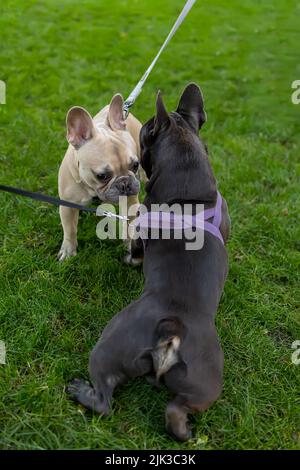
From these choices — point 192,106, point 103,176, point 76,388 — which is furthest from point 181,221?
point 76,388

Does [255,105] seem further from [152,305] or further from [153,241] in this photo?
[152,305]

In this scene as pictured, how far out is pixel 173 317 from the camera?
2.66 meters

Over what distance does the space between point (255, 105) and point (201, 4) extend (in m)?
4.02

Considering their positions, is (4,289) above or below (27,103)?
below

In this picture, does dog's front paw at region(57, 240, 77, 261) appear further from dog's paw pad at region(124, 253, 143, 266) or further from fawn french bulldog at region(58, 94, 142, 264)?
dog's paw pad at region(124, 253, 143, 266)

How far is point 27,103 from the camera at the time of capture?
600 cm

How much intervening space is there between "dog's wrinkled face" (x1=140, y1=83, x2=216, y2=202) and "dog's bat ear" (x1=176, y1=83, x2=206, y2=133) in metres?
0.11

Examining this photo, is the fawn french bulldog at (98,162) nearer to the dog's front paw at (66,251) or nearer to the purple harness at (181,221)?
the dog's front paw at (66,251)

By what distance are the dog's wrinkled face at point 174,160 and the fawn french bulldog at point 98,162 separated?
0.96ft

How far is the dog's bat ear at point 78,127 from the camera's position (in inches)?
139

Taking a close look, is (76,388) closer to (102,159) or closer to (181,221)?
(181,221)

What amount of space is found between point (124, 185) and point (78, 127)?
1.83 feet

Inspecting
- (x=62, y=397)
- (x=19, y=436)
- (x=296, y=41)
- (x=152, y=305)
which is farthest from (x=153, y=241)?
(x=296, y=41)

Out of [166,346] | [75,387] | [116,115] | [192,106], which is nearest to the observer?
[166,346]
